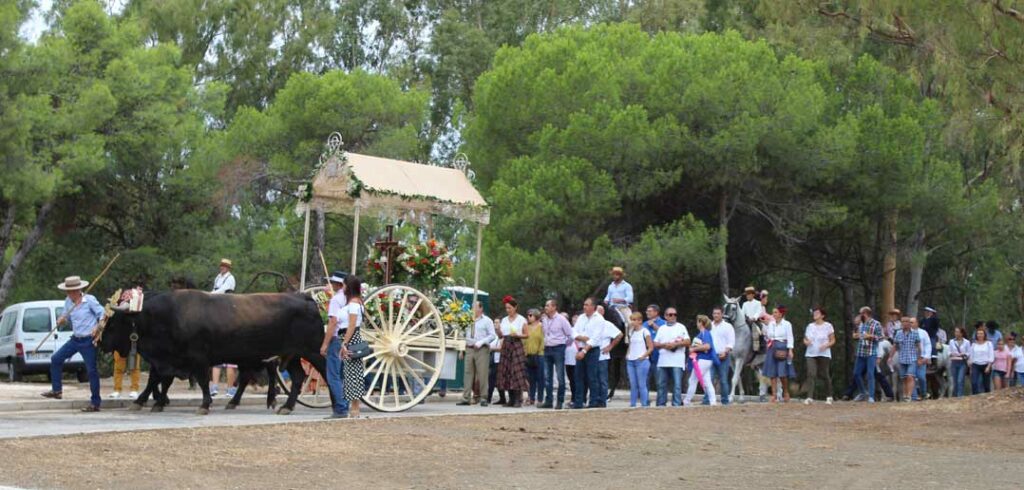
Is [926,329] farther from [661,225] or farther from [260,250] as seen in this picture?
[260,250]

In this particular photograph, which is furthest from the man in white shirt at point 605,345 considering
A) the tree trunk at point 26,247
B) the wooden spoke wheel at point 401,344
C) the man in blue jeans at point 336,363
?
the tree trunk at point 26,247

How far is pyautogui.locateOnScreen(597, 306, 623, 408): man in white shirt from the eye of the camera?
22203 mm

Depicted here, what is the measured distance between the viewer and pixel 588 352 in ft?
72.9

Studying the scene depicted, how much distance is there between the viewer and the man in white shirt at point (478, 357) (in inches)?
907

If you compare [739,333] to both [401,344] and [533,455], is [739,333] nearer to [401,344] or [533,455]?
[401,344]

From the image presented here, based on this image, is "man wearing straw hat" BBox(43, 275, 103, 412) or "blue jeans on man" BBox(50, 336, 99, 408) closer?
"blue jeans on man" BBox(50, 336, 99, 408)

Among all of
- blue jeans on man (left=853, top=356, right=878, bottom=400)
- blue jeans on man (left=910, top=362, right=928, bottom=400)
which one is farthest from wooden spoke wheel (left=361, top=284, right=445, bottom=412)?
blue jeans on man (left=910, top=362, right=928, bottom=400)

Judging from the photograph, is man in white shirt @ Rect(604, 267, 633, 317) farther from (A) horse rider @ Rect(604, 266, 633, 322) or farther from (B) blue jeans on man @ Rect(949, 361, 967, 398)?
(B) blue jeans on man @ Rect(949, 361, 967, 398)

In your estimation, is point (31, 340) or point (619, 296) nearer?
point (619, 296)

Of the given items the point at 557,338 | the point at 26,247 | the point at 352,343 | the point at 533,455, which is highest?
the point at 26,247

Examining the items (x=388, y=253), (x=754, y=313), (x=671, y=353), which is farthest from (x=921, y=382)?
(x=388, y=253)

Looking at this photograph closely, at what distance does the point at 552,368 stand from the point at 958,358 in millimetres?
11425

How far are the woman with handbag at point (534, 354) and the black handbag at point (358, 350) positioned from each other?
4568mm

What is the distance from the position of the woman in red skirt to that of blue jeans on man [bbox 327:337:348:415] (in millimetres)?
4575
